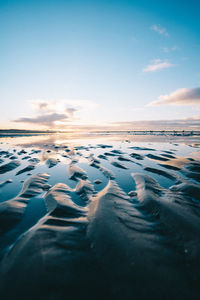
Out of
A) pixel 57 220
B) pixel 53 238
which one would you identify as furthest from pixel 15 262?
pixel 57 220

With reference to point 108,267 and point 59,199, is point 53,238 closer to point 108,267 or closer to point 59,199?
point 108,267

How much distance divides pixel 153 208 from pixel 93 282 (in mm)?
2083

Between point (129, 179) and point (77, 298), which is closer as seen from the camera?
point (77, 298)

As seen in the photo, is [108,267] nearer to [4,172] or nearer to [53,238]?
[53,238]

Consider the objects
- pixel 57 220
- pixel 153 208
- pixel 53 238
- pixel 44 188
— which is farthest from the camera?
pixel 44 188

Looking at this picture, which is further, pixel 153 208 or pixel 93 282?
pixel 153 208

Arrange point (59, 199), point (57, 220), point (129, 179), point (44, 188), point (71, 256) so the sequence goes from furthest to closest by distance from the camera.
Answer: point (129, 179) → point (44, 188) → point (59, 199) → point (57, 220) → point (71, 256)

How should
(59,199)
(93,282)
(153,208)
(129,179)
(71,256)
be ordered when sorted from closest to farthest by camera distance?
(93,282)
(71,256)
(153,208)
(59,199)
(129,179)

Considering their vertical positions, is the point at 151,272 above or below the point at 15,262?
below

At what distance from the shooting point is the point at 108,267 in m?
1.76

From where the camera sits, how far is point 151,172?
642 centimetres

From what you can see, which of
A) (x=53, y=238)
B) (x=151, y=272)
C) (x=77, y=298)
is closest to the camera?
(x=77, y=298)

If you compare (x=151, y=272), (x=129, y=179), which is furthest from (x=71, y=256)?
(x=129, y=179)

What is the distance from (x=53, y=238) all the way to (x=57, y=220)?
1.70ft
